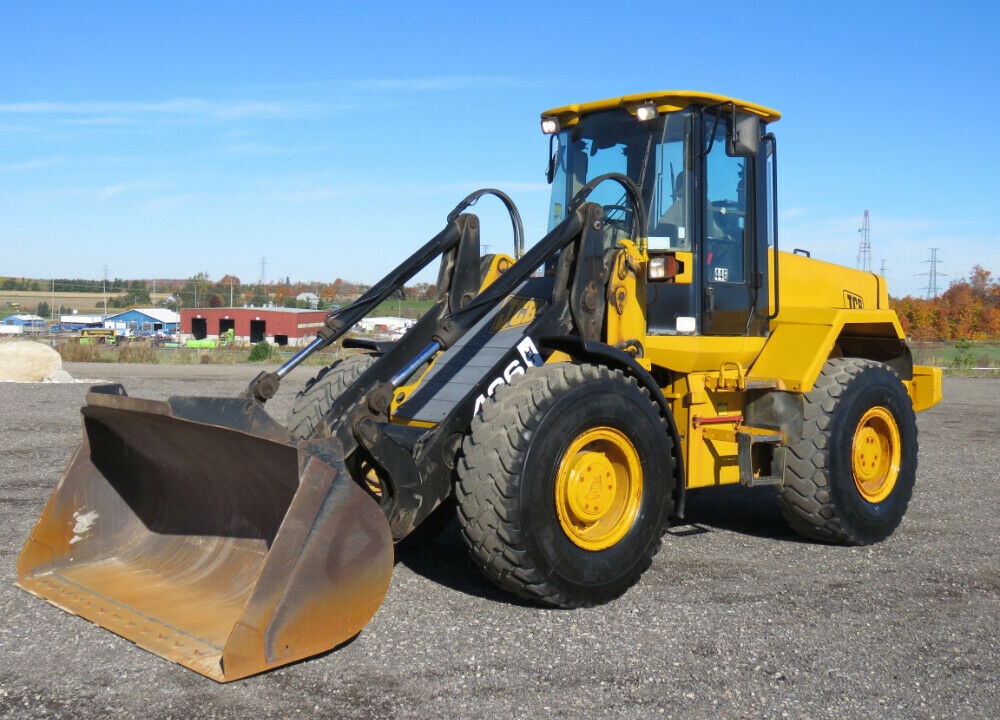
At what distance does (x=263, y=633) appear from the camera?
398cm

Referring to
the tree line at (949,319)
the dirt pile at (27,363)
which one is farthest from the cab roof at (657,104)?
the tree line at (949,319)

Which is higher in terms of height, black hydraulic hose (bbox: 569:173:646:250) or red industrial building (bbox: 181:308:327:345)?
black hydraulic hose (bbox: 569:173:646:250)

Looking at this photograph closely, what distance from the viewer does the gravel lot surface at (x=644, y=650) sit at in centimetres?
402

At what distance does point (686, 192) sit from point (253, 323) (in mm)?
72560

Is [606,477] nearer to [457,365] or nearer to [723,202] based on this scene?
[457,365]

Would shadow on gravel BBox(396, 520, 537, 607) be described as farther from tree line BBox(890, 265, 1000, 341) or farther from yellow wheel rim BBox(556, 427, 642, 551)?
tree line BBox(890, 265, 1000, 341)

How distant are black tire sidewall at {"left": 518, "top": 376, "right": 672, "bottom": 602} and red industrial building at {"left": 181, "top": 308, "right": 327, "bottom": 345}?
225 ft

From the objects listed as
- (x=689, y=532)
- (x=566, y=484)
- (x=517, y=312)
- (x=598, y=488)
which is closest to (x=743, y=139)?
(x=517, y=312)

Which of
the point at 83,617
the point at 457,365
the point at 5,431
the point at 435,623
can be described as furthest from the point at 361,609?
the point at 5,431

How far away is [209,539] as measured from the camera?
213 inches

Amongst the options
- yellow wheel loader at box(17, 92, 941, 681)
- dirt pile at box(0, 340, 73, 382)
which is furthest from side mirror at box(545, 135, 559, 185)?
dirt pile at box(0, 340, 73, 382)


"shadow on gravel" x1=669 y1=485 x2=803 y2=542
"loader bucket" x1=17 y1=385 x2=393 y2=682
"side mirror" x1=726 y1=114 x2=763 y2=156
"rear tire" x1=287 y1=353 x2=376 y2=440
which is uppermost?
"side mirror" x1=726 y1=114 x2=763 y2=156

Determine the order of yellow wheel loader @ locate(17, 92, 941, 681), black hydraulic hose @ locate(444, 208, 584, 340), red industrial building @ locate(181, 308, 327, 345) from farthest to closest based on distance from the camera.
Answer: red industrial building @ locate(181, 308, 327, 345) → black hydraulic hose @ locate(444, 208, 584, 340) → yellow wheel loader @ locate(17, 92, 941, 681)

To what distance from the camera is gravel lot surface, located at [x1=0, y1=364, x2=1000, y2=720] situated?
402cm
